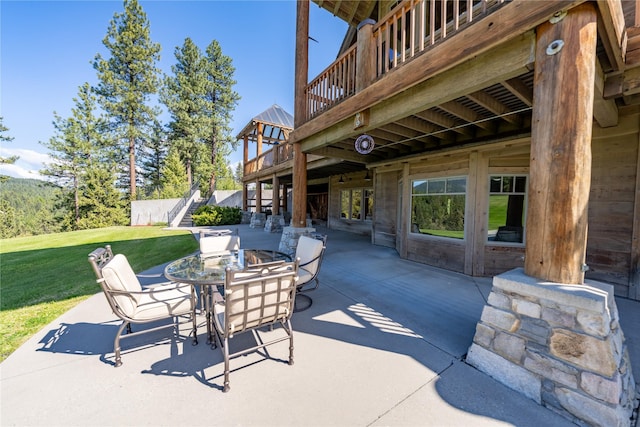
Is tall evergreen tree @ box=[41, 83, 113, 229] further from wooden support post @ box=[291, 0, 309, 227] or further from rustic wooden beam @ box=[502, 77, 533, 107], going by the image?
rustic wooden beam @ box=[502, 77, 533, 107]

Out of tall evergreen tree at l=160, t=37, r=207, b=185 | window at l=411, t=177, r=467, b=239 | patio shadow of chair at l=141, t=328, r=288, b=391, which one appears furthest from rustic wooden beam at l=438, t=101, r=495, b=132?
tall evergreen tree at l=160, t=37, r=207, b=185

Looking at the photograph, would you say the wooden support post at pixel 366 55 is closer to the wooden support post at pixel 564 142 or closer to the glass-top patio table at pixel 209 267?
the wooden support post at pixel 564 142

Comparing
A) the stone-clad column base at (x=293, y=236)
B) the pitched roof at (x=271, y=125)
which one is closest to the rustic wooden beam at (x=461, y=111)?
the stone-clad column base at (x=293, y=236)

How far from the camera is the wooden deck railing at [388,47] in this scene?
2.74 m

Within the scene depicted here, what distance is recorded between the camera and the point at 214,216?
549 inches

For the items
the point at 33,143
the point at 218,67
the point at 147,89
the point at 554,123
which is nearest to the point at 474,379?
the point at 554,123

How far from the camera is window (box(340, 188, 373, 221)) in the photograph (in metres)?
10.3

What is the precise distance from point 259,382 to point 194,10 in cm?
1339

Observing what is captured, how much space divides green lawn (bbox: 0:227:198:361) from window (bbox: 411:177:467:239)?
6.45 metres

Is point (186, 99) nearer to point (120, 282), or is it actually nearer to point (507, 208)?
point (120, 282)

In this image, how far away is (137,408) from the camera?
1757 mm

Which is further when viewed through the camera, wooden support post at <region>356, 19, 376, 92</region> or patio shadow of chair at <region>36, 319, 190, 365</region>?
wooden support post at <region>356, 19, 376, 92</region>

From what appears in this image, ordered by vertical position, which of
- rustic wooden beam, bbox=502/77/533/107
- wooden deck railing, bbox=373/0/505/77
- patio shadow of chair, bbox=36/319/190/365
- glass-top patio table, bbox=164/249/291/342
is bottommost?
patio shadow of chair, bbox=36/319/190/365

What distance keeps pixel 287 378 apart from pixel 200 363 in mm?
846
